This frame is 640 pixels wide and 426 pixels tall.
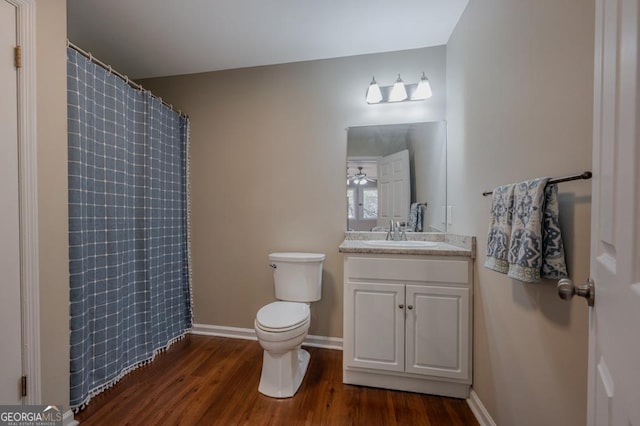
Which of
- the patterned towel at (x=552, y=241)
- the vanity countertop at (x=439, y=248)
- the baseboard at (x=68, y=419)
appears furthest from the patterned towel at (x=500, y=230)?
the baseboard at (x=68, y=419)

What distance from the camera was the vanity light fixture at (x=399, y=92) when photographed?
1.94 m

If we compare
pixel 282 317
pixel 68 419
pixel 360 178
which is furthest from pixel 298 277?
pixel 68 419

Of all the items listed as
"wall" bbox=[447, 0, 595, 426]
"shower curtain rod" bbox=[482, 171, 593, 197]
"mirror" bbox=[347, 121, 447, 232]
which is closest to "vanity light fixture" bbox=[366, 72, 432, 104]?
"mirror" bbox=[347, 121, 447, 232]

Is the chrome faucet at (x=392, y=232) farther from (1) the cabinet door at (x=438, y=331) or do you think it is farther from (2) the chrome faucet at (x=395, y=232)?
(1) the cabinet door at (x=438, y=331)

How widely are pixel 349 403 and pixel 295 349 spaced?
44 cm

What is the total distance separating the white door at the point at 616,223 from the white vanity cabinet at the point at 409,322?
1.03 meters

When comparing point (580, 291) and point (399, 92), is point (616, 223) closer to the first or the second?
point (580, 291)

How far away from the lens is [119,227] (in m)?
1.70

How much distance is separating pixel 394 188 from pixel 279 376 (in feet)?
5.12

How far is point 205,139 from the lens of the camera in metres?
2.36

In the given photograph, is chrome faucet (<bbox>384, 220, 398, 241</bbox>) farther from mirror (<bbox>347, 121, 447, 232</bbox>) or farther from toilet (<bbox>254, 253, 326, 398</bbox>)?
toilet (<bbox>254, 253, 326, 398</bbox>)

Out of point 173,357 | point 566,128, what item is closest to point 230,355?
point 173,357

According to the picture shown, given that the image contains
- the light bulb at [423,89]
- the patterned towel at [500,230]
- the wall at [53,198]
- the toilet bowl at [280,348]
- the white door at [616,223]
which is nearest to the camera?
the white door at [616,223]

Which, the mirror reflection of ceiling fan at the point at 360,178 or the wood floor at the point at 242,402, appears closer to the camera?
the wood floor at the point at 242,402
